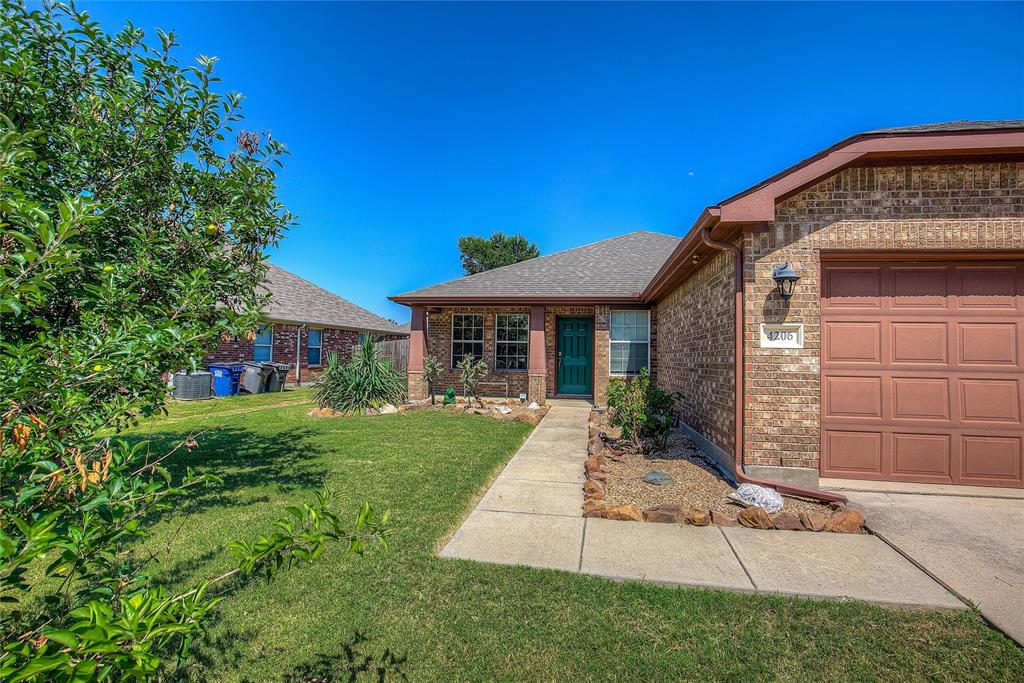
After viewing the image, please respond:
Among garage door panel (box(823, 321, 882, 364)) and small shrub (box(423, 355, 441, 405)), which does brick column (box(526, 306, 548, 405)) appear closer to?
small shrub (box(423, 355, 441, 405))

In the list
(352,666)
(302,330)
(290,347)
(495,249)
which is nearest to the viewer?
(352,666)

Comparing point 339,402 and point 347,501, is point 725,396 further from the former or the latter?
point 339,402

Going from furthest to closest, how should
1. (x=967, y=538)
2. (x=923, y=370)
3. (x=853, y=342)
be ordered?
Result: 1. (x=853, y=342)
2. (x=923, y=370)
3. (x=967, y=538)

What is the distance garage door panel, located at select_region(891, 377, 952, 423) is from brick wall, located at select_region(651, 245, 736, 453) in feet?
5.81

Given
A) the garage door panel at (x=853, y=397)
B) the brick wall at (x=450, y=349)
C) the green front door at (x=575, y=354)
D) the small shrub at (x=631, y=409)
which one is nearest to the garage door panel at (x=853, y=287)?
the garage door panel at (x=853, y=397)

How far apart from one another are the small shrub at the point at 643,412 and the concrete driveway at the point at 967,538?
2.02 metres

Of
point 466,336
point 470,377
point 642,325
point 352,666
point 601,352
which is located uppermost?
point 642,325

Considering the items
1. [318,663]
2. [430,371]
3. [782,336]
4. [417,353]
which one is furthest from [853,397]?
[417,353]

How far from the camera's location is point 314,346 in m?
18.1

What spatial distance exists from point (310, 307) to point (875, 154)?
748 inches

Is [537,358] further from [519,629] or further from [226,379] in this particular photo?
[226,379]

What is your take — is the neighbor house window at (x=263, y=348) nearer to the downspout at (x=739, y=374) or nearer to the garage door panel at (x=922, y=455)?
the downspout at (x=739, y=374)

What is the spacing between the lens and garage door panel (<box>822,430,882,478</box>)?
4.88 m

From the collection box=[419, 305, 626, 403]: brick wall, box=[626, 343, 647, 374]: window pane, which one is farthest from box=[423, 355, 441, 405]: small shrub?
box=[626, 343, 647, 374]: window pane
